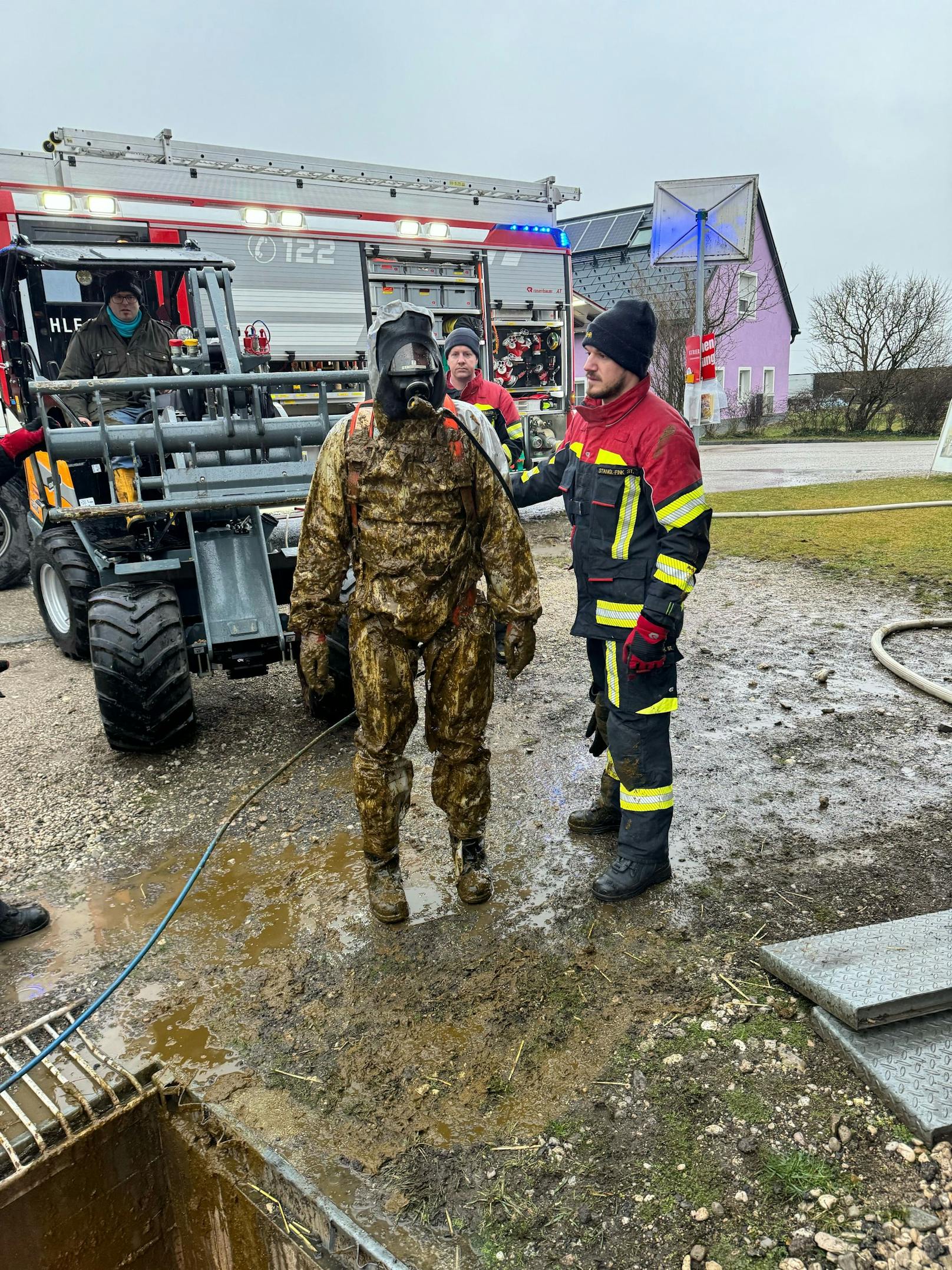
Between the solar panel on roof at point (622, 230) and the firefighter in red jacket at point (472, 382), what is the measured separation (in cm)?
2617

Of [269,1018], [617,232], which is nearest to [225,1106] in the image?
[269,1018]

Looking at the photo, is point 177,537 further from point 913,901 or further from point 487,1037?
point 913,901

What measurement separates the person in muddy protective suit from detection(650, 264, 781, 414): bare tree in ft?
79.0

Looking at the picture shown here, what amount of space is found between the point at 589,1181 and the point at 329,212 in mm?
9562

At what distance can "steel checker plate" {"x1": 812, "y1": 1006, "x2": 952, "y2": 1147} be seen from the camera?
2076mm

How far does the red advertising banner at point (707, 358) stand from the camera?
1017 cm

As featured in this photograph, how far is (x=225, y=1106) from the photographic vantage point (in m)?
2.35

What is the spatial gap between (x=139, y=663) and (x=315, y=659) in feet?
4.64

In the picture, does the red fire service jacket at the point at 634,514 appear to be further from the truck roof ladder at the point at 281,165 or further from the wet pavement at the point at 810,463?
the wet pavement at the point at 810,463

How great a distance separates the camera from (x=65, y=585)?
17.9ft

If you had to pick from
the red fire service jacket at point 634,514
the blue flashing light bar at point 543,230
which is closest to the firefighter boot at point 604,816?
the red fire service jacket at point 634,514

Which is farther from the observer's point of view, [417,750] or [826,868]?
[417,750]

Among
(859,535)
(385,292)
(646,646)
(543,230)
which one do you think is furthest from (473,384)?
(543,230)

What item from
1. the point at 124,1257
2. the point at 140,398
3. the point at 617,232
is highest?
the point at 617,232
